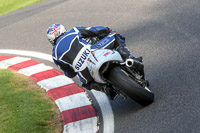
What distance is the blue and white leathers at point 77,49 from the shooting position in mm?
6047

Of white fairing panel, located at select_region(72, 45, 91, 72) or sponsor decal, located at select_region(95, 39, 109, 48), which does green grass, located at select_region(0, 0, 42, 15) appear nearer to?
sponsor decal, located at select_region(95, 39, 109, 48)

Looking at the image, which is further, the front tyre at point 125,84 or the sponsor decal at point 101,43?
the sponsor decal at point 101,43

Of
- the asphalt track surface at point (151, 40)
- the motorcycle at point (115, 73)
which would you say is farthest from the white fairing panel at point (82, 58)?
the asphalt track surface at point (151, 40)

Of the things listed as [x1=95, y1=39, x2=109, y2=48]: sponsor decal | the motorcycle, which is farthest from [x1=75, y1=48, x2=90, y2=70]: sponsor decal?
[x1=95, y1=39, x2=109, y2=48]: sponsor decal

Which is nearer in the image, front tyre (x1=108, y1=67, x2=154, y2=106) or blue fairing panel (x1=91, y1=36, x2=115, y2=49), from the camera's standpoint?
front tyre (x1=108, y1=67, x2=154, y2=106)

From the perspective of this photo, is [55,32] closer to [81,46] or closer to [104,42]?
[81,46]

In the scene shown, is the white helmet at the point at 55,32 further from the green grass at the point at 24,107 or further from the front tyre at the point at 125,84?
the green grass at the point at 24,107

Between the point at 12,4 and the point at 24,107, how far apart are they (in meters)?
8.70

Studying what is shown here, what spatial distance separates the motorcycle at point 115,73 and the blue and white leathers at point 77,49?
2.2 inches

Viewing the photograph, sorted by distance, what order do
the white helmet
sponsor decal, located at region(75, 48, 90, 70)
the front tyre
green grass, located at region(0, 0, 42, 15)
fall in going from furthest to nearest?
green grass, located at region(0, 0, 42, 15) → the white helmet → sponsor decal, located at region(75, 48, 90, 70) → the front tyre

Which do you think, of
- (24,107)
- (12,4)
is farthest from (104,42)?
(12,4)

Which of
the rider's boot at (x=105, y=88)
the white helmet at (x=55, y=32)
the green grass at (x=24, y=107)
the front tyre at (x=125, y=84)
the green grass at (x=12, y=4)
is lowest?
the green grass at (x=12, y=4)

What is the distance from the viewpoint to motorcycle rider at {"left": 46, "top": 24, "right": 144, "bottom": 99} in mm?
6090

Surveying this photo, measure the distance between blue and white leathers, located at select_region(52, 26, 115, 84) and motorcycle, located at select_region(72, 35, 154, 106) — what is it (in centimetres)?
6
